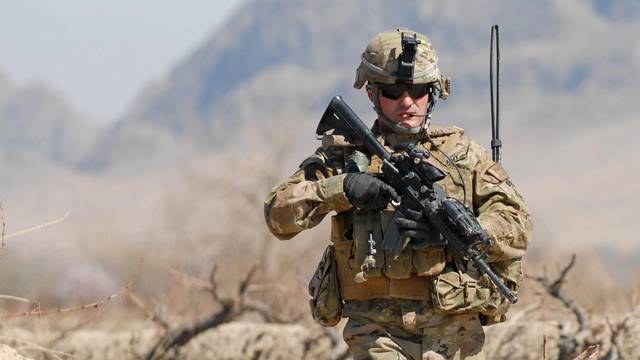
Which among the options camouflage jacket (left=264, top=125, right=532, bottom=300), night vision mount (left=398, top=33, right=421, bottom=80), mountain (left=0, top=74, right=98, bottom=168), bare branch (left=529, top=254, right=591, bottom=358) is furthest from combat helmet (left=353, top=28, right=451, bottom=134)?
mountain (left=0, top=74, right=98, bottom=168)

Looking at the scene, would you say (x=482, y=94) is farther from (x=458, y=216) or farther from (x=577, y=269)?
(x=458, y=216)

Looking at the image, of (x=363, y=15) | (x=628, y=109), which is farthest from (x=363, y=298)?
(x=363, y=15)

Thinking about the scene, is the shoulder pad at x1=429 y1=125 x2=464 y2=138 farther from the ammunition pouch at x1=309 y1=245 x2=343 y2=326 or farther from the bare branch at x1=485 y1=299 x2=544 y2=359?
the bare branch at x1=485 y1=299 x2=544 y2=359

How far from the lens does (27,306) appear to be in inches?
506

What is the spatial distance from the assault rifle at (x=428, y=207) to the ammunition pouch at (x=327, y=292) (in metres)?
0.31

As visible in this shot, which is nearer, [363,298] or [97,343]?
[363,298]

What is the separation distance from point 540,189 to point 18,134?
213 feet

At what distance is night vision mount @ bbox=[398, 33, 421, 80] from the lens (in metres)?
4.98

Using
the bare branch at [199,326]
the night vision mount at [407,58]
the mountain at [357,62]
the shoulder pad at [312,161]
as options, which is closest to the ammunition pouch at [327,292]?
the shoulder pad at [312,161]

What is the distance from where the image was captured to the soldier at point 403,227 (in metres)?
4.92

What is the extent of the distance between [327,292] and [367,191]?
48 cm

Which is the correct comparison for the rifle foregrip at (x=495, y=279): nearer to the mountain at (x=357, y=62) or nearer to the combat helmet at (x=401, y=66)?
the combat helmet at (x=401, y=66)

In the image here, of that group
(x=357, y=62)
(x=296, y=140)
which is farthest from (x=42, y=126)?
(x=296, y=140)

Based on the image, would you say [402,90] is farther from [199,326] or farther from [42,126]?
[42,126]
